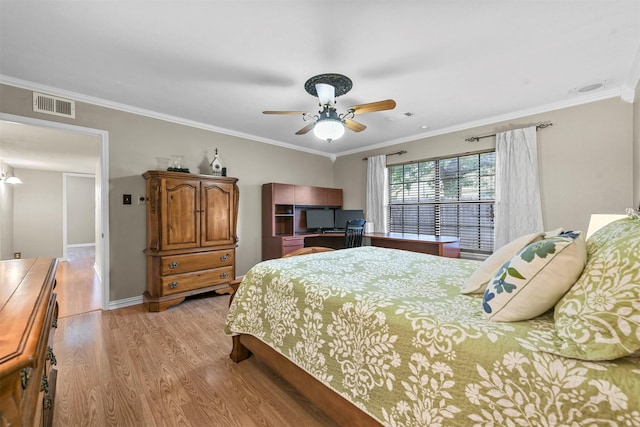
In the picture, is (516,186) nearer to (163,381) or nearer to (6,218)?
(163,381)

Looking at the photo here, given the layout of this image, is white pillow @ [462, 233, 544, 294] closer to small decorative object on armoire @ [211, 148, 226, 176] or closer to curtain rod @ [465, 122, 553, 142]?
curtain rod @ [465, 122, 553, 142]

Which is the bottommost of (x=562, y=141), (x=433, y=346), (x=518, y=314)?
(x=433, y=346)

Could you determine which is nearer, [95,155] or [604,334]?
[604,334]

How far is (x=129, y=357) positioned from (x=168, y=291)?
1132 mm

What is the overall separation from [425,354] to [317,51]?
223 cm

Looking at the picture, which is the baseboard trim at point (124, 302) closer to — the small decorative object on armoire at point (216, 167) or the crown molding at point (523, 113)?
the small decorative object on armoire at point (216, 167)

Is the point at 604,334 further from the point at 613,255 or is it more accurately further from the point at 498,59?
the point at 498,59

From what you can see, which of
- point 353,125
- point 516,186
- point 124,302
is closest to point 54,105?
point 124,302

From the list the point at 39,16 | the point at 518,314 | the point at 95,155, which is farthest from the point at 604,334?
the point at 95,155

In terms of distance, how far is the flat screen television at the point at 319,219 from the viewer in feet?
16.8

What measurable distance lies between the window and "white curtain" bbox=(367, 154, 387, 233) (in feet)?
0.47

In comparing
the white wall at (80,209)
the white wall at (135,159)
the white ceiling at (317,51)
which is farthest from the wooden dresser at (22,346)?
the white wall at (80,209)

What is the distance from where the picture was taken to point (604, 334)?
754 millimetres

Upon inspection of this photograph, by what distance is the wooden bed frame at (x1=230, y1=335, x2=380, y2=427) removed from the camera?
48.5 inches
